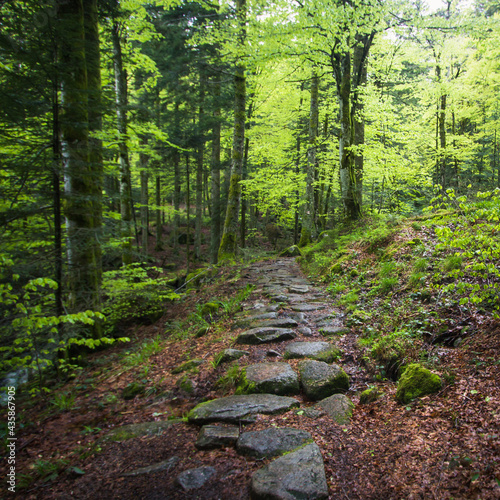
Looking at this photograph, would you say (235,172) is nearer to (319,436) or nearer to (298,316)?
(298,316)

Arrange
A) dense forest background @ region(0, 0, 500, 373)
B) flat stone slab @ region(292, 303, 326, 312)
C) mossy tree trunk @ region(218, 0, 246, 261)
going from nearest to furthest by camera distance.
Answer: dense forest background @ region(0, 0, 500, 373) < flat stone slab @ region(292, 303, 326, 312) < mossy tree trunk @ region(218, 0, 246, 261)

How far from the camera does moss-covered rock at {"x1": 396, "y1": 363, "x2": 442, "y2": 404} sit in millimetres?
2627

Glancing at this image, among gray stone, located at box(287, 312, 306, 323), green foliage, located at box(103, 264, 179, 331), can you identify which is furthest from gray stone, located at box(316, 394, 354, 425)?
green foliage, located at box(103, 264, 179, 331)

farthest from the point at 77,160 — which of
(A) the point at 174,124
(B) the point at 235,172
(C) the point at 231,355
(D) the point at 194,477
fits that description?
(A) the point at 174,124

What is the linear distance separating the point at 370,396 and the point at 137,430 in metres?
2.41

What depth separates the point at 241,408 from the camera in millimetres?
2943

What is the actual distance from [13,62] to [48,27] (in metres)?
0.62

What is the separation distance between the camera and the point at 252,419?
2.77 meters

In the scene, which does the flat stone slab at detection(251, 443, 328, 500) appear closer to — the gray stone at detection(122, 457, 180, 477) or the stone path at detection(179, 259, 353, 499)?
the stone path at detection(179, 259, 353, 499)

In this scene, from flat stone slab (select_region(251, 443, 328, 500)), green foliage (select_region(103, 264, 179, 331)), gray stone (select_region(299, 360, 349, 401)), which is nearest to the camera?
flat stone slab (select_region(251, 443, 328, 500))

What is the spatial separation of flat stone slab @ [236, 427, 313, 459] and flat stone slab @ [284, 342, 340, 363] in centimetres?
137

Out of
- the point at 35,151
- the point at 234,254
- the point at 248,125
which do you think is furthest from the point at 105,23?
the point at 248,125

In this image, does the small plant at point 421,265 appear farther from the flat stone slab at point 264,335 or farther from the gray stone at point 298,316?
the flat stone slab at point 264,335

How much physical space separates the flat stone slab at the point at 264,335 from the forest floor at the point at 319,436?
0.19m
